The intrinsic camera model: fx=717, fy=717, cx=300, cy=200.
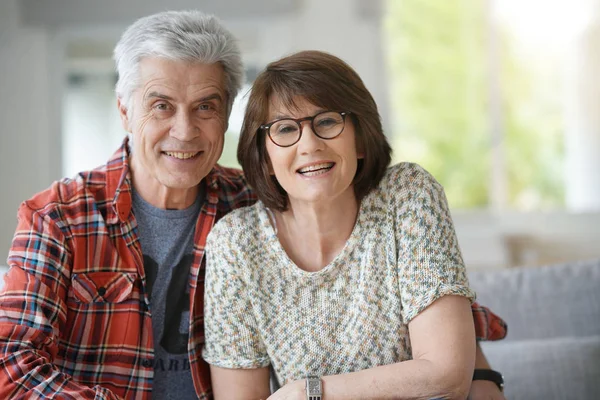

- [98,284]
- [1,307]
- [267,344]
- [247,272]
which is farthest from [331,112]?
[1,307]

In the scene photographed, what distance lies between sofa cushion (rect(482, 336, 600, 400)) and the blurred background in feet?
6.26

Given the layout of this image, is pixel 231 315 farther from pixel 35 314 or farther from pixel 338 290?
pixel 35 314

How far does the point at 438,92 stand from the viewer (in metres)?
4.58

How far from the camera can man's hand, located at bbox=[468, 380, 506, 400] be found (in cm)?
171

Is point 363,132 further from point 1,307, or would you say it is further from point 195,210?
point 1,307

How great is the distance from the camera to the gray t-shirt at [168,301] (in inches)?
72.0

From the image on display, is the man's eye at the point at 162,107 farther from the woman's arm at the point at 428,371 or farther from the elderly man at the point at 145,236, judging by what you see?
the woman's arm at the point at 428,371

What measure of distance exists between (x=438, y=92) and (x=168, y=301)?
3.15 meters

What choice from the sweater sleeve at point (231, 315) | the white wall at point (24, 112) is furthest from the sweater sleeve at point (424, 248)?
the white wall at point (24, 112)

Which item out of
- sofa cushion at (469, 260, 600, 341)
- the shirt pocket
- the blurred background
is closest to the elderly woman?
the shirt pocket

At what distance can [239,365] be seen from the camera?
66.0 inches

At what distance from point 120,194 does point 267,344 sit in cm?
55

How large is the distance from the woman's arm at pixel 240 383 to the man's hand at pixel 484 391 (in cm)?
50

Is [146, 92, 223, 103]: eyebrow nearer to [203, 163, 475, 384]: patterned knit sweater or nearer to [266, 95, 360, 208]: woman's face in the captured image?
[266, 95, 360, 208]: woman's face
